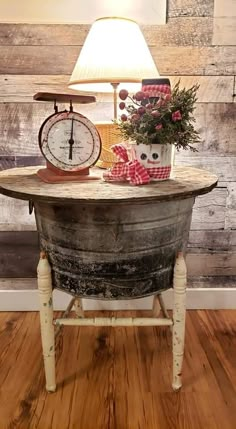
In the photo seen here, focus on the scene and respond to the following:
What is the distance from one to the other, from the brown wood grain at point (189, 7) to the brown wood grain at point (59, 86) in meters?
0.25

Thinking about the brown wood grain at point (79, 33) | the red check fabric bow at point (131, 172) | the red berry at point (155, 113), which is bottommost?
the red check fabric bow at point (131, 172)

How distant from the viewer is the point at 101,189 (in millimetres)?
1100

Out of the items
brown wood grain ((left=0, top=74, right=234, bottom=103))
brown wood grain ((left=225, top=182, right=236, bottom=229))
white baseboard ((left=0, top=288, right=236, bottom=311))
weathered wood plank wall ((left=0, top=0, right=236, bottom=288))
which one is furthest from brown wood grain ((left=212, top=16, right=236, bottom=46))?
white baseboard ((left=0, top=288, right=236, bottom=311))

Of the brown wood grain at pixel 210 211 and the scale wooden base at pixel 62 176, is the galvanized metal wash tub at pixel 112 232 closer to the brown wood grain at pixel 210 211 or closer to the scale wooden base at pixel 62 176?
the scale wooden base at pixel 62 176

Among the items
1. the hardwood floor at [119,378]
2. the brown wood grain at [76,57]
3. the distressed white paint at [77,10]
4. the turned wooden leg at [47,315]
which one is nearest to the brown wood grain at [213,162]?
the brown wood grain at [76,57]

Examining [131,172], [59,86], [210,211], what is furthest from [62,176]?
[210,211]

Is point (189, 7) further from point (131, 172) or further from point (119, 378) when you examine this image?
point (119, 378)

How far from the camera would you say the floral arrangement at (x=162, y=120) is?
3.67 ft

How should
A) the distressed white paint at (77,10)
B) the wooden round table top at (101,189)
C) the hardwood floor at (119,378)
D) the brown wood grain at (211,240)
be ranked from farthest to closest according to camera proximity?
the brown wood grain at (211,240)
the distressed white paint at (77,10)
the hardwood floor at (119,378)
the wooden round table top at (101,189)

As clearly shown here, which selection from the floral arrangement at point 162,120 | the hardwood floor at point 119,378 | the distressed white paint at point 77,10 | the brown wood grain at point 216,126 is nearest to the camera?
the floral arrangement at point 162,120

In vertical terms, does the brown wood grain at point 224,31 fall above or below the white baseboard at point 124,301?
above

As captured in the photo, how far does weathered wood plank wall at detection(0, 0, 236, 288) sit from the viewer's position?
5.27ft

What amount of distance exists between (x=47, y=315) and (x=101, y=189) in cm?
45

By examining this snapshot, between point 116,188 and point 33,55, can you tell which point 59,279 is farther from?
point 33,55
